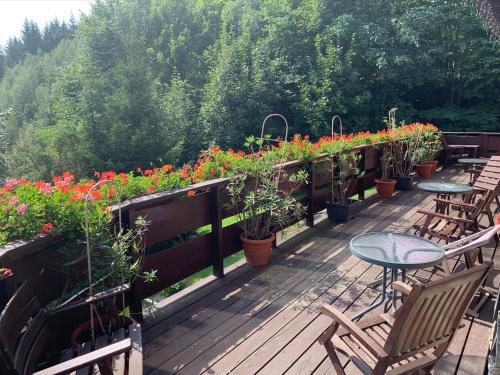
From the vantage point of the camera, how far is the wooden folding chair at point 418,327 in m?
1.49

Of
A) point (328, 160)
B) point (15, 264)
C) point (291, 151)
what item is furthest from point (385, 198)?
point (15, 264)

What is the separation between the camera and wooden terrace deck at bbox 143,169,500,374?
2207 millimetres

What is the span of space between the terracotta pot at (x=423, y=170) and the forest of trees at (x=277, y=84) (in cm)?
784

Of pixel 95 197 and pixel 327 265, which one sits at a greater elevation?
pixel 95 197

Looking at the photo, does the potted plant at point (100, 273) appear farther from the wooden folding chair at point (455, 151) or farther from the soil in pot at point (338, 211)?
the wooden folding chair at point (455, 151)

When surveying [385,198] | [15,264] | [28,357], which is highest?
[15,264]

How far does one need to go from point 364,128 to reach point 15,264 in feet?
50.7

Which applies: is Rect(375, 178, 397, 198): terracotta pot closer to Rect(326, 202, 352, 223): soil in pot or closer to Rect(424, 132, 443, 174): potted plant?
Rect(326, 202, 352, 223): soil in pot

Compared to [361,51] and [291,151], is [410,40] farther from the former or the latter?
[291,151]

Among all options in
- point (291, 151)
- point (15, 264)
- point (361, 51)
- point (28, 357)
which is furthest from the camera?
point (361, 51)

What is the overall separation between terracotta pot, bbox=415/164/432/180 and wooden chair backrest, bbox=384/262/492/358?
632cm

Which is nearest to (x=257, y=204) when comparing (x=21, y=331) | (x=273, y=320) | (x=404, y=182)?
(x=273, y=320)

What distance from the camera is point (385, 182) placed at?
6.24 m

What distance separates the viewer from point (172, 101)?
742 inches
